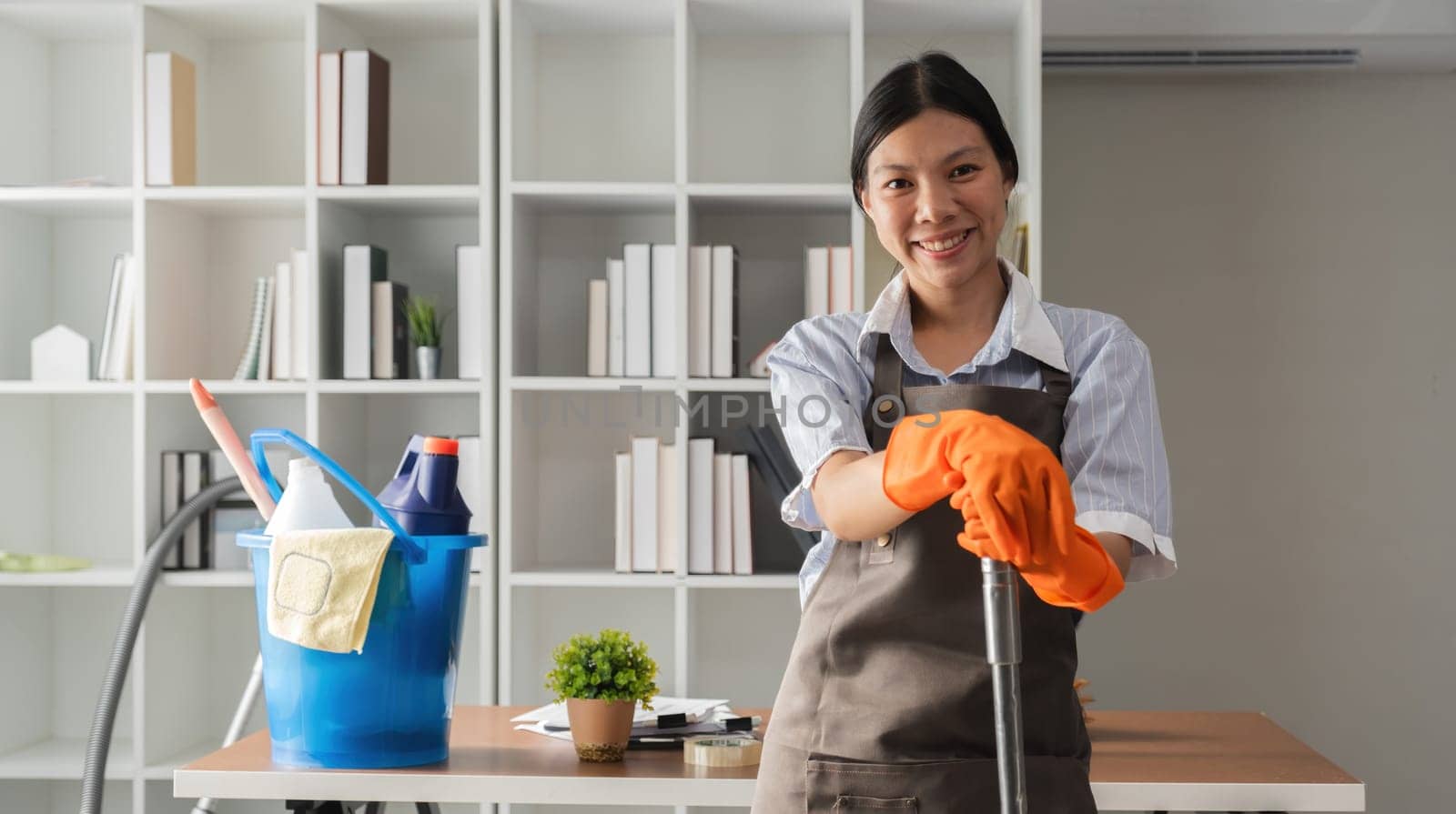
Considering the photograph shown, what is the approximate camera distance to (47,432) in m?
3.02

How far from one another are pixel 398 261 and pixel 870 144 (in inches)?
75.8

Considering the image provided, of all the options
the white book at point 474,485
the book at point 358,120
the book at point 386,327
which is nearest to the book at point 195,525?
the book at point 386,327

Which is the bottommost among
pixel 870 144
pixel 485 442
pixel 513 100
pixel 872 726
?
pixel 872 726

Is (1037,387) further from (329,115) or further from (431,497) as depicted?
(329,115)

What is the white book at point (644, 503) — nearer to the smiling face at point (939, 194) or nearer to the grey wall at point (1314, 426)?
the grey wall at point (1314, 426)

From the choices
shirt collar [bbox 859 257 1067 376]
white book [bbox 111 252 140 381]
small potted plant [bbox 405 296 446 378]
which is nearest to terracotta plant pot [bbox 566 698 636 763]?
shirt collar [bbox 859 257 1067 376]

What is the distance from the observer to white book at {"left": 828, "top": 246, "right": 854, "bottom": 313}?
264cm

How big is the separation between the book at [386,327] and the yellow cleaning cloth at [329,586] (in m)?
1.06

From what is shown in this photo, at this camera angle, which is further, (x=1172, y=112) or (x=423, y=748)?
(x=1172, y=112)

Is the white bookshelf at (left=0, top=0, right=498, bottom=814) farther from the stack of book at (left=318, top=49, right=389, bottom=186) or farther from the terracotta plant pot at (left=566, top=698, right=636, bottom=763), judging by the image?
the terracotta plant pot at (left=566, top=698, right=636, bottom=763)

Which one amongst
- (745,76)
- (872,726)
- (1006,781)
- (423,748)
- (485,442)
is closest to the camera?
(1006,781)

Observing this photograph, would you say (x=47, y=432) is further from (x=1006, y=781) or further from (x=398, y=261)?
(x=1006, y=781)

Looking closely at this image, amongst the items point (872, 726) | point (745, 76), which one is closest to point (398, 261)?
point (745, 76)

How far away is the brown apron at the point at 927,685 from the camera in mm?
1205
